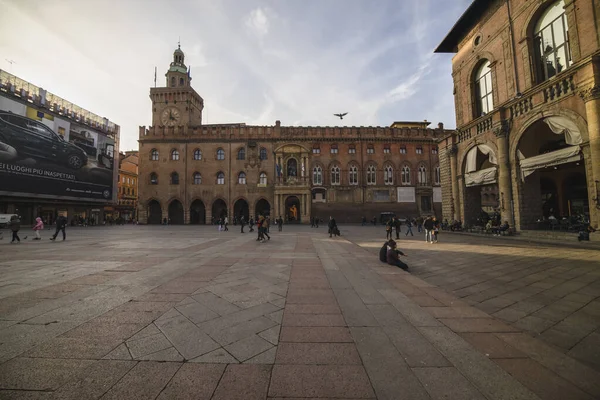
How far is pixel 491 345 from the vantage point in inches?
107

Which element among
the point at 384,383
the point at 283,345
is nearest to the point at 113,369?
the point at 283,345

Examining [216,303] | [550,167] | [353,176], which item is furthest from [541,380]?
[353,176]

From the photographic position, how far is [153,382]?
6.70 ft

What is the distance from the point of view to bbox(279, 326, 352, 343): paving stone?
2.82 meters

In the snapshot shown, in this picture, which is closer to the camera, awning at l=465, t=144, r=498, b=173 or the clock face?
awning at l=465, t=144, r=498, b=173

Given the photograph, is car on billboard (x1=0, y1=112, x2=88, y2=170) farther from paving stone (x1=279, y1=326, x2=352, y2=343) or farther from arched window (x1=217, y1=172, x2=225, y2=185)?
paving stone (x1=279, y1=326, x2=352, y2=343)

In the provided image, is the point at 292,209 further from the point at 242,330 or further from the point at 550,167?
the point at 242,330


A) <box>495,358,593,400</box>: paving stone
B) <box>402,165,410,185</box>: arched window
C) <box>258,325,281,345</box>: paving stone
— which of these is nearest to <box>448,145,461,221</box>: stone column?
<box>402,165,410,185</box>: arched window

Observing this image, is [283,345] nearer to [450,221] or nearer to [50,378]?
[50,378]

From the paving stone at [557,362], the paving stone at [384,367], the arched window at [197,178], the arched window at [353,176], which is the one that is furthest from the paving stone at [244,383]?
the arched window at [197,178]

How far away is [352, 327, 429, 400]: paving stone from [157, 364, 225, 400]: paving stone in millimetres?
1268

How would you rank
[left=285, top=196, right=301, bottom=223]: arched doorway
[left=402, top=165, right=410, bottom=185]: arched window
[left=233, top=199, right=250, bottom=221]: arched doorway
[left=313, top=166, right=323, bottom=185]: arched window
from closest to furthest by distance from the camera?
[left=313, top=166, right=323, bottom=185]: arched window
[left=285, top=196, right=301, bottom=223]: arched doorway
[left=233, top=199, right=250, bottom=221]: arched doorway
[left=402, top=165, right=410, bottom=185]: arched window

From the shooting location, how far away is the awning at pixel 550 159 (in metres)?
11.4

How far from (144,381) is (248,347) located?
960 mm
